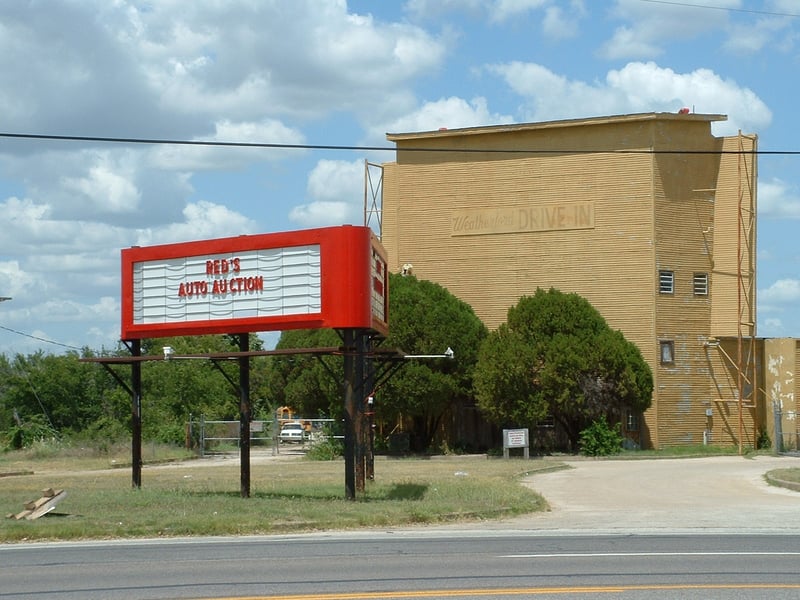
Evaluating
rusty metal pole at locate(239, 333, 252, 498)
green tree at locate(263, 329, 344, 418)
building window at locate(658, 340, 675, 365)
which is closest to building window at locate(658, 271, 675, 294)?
building window at locate(658, 340, 675, 365)

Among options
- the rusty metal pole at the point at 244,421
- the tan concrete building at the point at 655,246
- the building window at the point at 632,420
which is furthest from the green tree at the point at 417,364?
the rusty metal pole at the point at 244,421

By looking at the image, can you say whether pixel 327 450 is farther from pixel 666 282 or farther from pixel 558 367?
pixel 666 282

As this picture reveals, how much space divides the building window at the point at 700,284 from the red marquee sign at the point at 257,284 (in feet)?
85.9

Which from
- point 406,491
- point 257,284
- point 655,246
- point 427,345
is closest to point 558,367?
point 427,345

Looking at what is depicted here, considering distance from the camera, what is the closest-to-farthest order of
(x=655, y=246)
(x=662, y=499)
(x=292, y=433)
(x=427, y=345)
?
(x=662, y=499)
(x=427, y=345)
(x=655, y=246)
(x=292, y=433)

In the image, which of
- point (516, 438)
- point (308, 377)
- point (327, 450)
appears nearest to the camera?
point (516, 438)

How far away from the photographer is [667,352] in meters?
48.9

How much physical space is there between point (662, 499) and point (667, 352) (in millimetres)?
23729

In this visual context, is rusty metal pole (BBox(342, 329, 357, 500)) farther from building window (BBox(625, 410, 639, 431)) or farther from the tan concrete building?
building window (BBox(625, 410, 639, 431))

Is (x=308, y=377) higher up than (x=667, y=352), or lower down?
lower down

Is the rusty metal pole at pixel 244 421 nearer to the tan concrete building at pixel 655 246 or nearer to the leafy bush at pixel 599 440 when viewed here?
the leafy bush at pixel 599 440

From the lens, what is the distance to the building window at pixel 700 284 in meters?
49.6

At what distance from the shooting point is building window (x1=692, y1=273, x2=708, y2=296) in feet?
163

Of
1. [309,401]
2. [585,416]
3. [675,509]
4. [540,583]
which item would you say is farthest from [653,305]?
[540,583]
